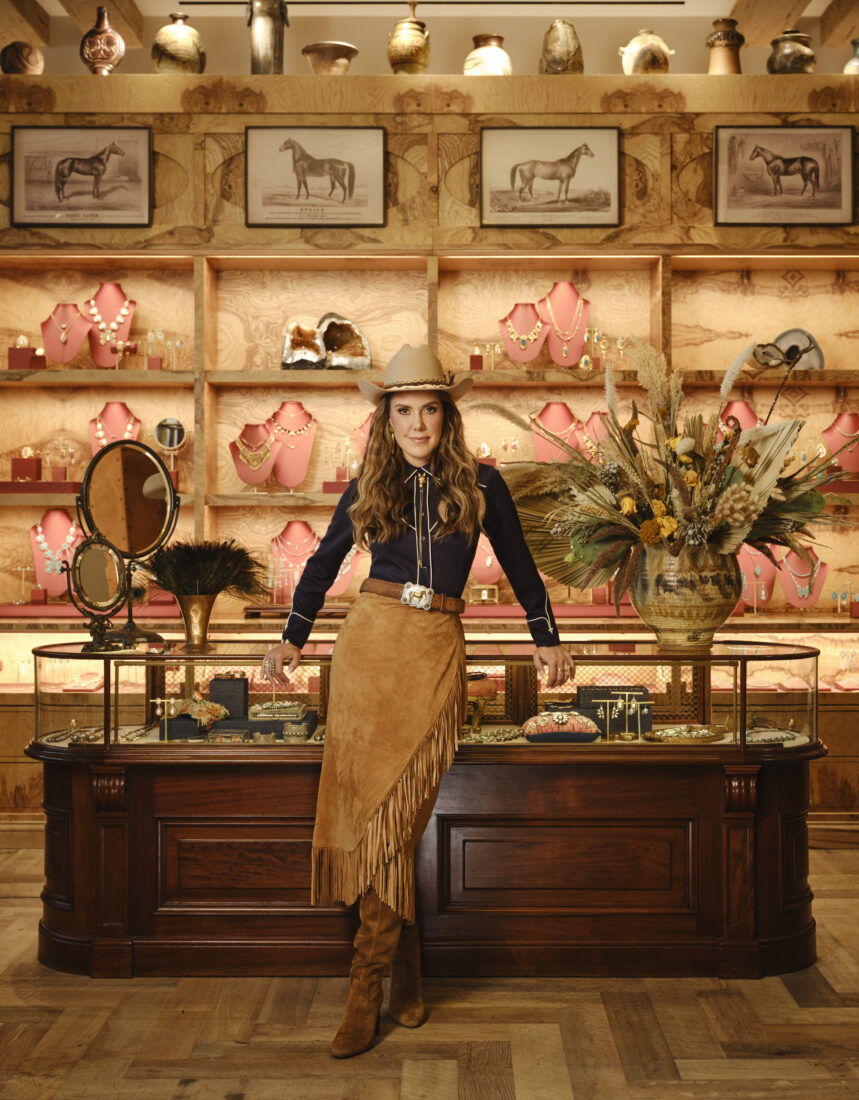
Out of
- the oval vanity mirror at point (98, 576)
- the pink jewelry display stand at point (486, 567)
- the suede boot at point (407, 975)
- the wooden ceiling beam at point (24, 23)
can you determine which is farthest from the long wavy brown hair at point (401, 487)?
the wooden ceiling beam at point (24, 23)

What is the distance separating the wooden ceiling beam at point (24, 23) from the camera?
4.65 metres

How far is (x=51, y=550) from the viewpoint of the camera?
481 cm

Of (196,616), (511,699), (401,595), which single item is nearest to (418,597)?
(401,595)

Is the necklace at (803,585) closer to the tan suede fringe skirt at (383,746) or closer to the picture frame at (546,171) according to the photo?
the picture frame at (546,171)

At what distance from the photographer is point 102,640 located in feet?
9.23

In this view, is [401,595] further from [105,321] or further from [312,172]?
[105,321]

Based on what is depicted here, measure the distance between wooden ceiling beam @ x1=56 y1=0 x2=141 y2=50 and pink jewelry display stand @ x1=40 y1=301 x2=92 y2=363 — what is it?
1.28 meters

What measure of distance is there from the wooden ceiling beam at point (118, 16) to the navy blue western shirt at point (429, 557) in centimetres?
333

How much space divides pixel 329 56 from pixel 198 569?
2816mm

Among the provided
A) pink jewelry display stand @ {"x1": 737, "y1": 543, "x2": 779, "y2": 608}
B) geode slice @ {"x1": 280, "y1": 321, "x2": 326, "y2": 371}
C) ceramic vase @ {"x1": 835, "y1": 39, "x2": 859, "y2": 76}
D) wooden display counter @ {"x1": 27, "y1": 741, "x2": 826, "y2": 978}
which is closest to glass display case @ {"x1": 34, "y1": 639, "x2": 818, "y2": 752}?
wooden display counter @ {"x1": 27, "y1": 741, "x2": 826, "y2": 978}

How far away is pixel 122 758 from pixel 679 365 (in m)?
3.34

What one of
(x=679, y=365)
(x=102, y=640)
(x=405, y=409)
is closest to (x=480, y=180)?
(x=679, y=365)

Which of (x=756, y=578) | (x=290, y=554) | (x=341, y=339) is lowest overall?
(x=756, y=578)

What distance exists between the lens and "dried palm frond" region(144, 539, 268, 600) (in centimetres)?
285
